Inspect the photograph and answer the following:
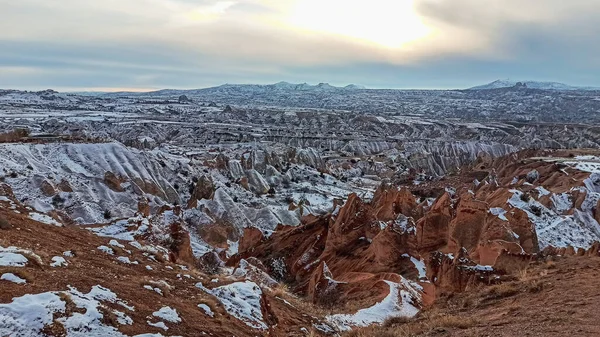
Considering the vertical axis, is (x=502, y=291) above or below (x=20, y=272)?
below

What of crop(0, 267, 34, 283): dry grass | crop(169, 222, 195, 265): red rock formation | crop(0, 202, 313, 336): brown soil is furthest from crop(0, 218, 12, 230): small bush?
crop(169, 222, 195, 265): red rock formation

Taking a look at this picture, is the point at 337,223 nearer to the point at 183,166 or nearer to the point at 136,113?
the point at 183,166

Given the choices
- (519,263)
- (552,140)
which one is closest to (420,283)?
(519,263)

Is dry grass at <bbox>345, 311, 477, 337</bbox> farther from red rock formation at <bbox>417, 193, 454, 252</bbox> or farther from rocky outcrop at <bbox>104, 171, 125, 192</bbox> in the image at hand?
rocky outcrop at <bbox>104, 171, 125, 192</bbox>

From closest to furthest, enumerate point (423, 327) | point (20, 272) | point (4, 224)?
point (20, 272) → point (423, 327) → point (4, 224)

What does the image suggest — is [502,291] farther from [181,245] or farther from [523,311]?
[181,245]

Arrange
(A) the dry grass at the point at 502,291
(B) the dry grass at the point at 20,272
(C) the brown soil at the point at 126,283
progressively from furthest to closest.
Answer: (A) the dry grass at the point at 502,291
(C) the brown soil at the point at 126,283
(B) the dry grass at the point at 20,272

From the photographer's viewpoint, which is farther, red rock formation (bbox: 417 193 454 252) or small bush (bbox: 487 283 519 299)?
red rock formation (bbox: 417 193 454 252)

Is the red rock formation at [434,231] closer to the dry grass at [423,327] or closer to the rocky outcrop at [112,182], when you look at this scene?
the dry grass at [423,327]

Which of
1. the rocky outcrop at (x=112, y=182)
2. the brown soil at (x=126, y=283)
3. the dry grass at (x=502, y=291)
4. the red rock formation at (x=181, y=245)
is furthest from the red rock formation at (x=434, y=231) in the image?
the rocky outcrop at (x=112, y=182)

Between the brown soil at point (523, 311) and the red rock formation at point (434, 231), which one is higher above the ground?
the brown soil at point (523, 311)

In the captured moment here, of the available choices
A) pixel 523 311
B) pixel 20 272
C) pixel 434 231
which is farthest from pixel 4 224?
pixel 434 231

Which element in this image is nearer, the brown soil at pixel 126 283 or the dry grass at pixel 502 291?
the brown soil at pixel 126 283
